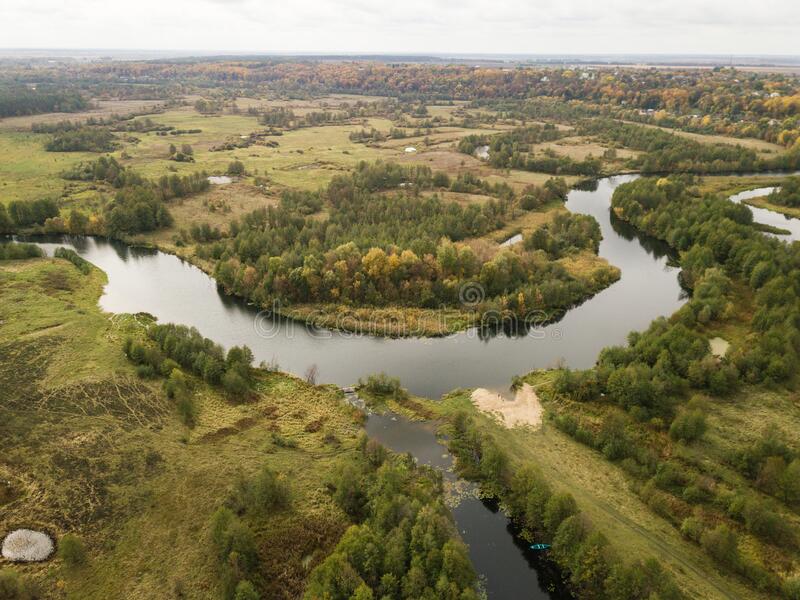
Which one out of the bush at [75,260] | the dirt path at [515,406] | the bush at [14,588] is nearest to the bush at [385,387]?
the dirt path at [515,406]

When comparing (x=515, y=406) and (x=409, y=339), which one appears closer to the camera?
(x=515, y=406)

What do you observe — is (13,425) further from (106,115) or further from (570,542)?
(106,115)

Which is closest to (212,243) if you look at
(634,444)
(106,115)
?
(634,444)

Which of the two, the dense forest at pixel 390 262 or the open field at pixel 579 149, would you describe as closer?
the dense forest at pixel 390 262

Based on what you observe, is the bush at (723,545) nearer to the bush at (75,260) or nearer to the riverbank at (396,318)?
the riverbank at (396,318)

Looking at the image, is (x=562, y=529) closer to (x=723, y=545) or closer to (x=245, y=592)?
(x=723, y=545)

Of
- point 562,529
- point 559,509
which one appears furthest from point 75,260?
point 562,529
